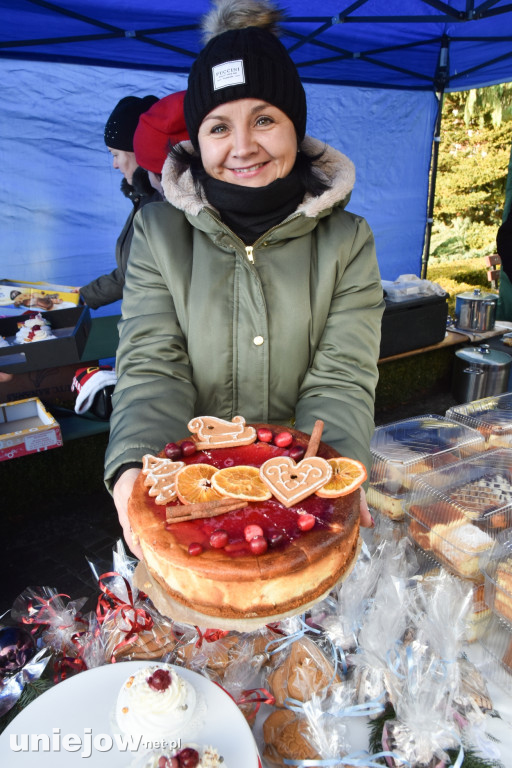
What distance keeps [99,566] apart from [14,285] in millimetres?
2142

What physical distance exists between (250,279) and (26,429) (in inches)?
87.9

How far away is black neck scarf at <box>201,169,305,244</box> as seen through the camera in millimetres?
1536

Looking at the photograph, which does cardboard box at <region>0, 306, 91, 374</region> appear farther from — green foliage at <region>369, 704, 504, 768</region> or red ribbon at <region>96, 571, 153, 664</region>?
green foliage at <region>369, 704, 504, 768</region>

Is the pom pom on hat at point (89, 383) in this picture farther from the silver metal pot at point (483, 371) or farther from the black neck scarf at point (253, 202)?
the silver metal pot at point (483, 371)

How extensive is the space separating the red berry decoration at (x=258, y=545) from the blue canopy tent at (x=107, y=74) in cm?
342

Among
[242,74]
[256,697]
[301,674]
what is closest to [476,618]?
[301,674]

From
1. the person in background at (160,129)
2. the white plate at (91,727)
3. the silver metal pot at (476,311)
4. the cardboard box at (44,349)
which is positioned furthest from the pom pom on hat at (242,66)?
the silver metal pot at (476,311)

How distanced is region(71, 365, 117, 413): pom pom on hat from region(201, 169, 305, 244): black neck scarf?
1918 millimetres

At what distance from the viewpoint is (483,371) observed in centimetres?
486

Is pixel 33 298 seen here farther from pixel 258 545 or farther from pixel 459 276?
pixel 459 276

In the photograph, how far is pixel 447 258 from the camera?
1507 centimetres

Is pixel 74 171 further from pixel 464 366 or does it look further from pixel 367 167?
pixel 464 366

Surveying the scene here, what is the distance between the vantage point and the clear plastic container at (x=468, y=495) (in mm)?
1830

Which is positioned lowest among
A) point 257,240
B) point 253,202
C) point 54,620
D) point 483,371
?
point 483,371
